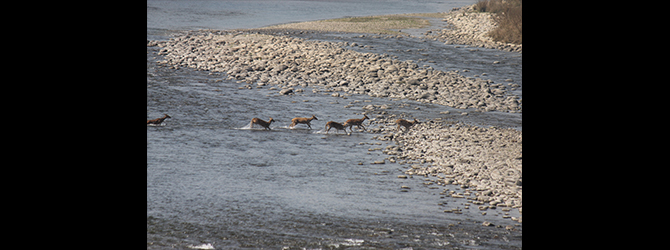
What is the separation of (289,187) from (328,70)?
39.5 feet

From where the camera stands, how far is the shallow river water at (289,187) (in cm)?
752

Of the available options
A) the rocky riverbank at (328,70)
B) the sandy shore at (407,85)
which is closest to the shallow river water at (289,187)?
the sandy shore at (407,85)

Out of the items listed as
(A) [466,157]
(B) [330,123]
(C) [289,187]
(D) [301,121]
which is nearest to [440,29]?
(D) [301,121]

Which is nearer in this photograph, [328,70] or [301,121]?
[301,121]

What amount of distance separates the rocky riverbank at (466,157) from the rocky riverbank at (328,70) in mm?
3232

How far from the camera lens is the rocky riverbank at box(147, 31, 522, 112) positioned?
17.8 m

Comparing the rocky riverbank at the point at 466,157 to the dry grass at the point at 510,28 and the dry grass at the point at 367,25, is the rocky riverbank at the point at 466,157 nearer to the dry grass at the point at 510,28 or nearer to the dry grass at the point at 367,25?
the dry grass at the point at 510,28

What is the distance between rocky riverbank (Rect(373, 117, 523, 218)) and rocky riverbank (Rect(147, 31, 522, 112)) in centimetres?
323

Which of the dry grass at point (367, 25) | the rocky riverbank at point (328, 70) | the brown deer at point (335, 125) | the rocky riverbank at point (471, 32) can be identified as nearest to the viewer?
the brown deer at point (335, 125)

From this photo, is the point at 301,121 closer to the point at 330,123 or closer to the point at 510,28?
the point at 330,123

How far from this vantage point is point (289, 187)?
9.76 m
